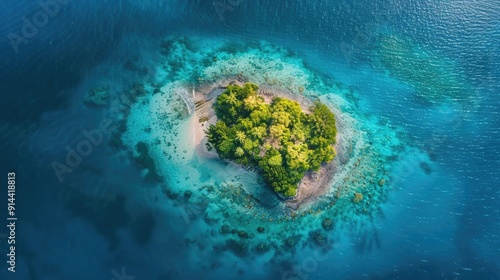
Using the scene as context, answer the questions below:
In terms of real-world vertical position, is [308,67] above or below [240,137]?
above

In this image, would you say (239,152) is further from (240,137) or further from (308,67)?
(308,67)

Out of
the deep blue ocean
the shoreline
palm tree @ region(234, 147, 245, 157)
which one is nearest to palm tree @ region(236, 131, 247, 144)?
palm tree @ region(234, 147, 245, 157)

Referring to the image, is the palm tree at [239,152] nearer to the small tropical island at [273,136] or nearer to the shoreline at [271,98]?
the small tropical island at [273,136]

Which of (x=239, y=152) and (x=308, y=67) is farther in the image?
(x=308, y=67)

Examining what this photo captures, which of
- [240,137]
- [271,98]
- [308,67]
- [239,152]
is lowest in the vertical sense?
[239,152]

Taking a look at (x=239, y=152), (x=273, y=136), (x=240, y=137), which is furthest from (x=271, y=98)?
(x=239, y=152)

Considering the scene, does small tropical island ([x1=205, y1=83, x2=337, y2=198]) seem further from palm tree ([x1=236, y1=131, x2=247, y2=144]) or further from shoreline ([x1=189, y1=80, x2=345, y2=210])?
shoreline ([x1=189, y1=80, x2=345, y2=210])

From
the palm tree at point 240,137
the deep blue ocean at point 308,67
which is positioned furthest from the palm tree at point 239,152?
the deep blue ocean at point 308,67
